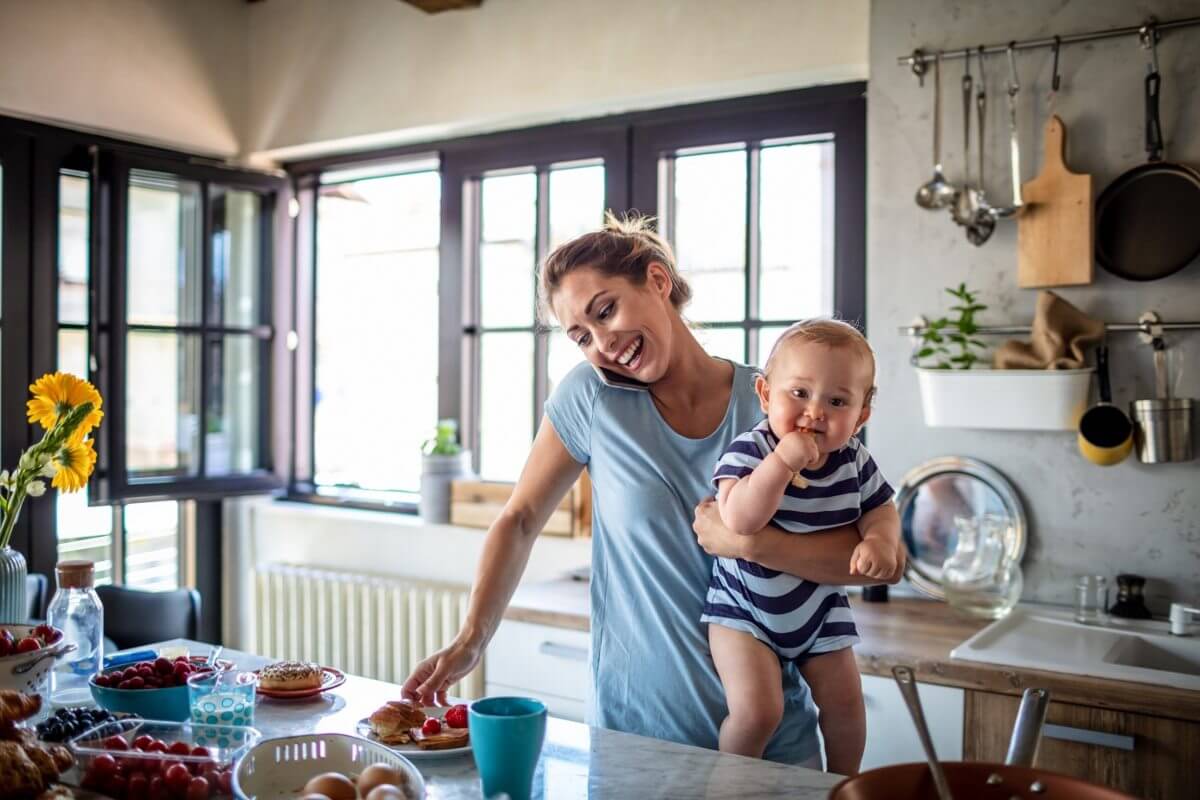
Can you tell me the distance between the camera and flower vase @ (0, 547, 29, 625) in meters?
1.76

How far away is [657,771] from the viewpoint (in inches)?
50.1

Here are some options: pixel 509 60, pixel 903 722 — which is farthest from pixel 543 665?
pixel 509 60

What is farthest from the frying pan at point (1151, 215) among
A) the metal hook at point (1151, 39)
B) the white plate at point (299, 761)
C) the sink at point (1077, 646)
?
the white plate at point (299, 761)

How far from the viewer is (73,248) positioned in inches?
140

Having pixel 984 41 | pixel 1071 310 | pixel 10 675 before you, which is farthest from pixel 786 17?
pixel 10 675

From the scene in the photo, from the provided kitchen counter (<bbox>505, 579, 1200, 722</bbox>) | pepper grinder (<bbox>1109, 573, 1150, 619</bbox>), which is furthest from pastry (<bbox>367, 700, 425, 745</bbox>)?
pepper grinder (<bbox>1109, 573, 1150, 619</bbox>)

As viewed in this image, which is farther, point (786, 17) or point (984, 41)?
point (786, 17)

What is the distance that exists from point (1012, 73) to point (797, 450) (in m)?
1.57

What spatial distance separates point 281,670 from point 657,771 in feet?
2.16

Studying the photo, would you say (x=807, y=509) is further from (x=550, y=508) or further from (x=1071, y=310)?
(x=1071, y=310)

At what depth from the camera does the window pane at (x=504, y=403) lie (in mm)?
3559

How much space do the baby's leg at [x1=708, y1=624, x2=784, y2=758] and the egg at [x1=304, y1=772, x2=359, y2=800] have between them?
55 cm

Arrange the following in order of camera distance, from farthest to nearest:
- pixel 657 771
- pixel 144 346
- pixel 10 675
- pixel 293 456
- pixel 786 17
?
1. pixel 293 456
2. pixel 144 346
3. pixel 786 17
4. pixel 10 675
5. pixel 657 771

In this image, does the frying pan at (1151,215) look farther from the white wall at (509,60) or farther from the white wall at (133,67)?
the white wall at (133,67)
